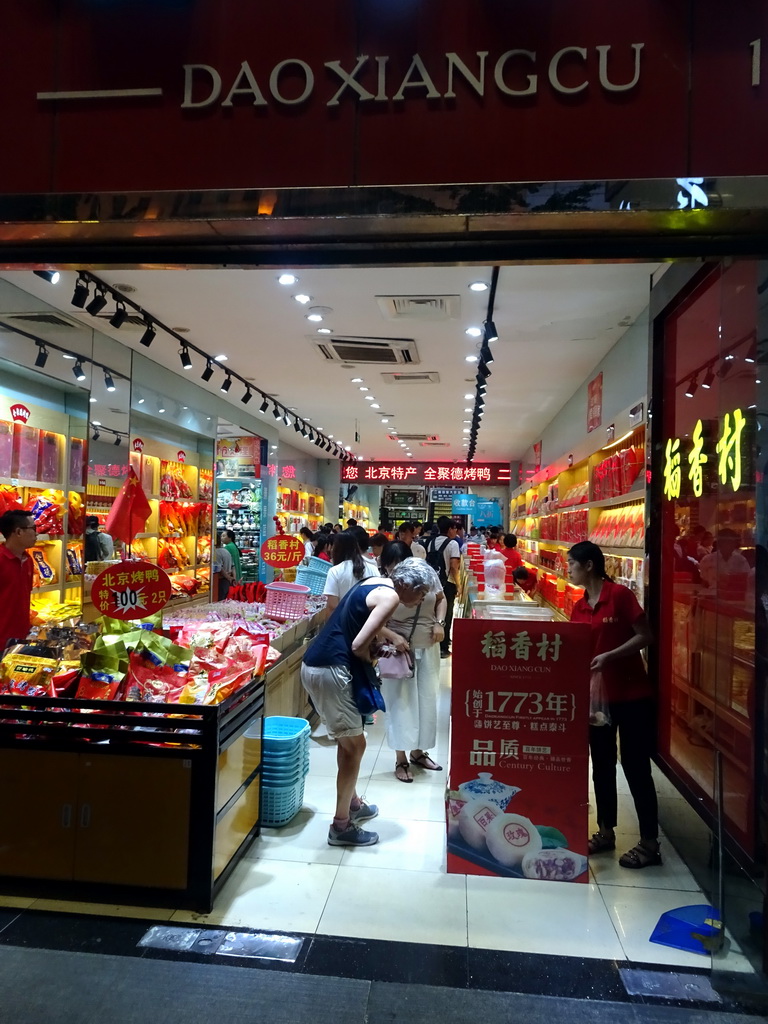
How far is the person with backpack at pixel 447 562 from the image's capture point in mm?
9008

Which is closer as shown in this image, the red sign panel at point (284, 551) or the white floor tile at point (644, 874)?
the white floor tile at point (644, 874)

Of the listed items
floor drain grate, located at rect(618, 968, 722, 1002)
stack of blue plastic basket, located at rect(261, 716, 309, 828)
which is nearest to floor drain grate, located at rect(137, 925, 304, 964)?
stack of blue plastic basket, located at rect(261, 716, 309, 828)

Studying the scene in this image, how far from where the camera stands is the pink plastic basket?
5.34 m

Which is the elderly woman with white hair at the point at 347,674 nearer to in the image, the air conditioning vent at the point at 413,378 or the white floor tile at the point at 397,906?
the white floor tile at the point at 397,906

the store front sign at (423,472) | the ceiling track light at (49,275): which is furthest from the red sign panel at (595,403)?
the store front sign at (423,472)

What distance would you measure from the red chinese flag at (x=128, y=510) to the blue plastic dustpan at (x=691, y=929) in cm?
408

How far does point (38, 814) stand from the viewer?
2957 mm

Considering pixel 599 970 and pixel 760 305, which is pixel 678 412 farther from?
pixel 599 970

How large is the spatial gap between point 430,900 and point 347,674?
1.10m

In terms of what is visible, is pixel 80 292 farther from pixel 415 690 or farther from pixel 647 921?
pixel 647 921

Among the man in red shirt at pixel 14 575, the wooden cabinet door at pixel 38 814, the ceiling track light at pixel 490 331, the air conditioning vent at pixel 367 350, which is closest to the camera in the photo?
the wooden cabinet door at pixel 38 814

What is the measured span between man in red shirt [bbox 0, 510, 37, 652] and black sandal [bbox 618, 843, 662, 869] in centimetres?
375

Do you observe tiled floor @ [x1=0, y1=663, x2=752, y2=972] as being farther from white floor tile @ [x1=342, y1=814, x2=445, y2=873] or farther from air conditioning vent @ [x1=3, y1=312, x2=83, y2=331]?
air conditioning vent @ [x1=3, y1=312, x2=83, y2=331]

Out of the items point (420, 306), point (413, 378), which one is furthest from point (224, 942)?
point (413, 378)
